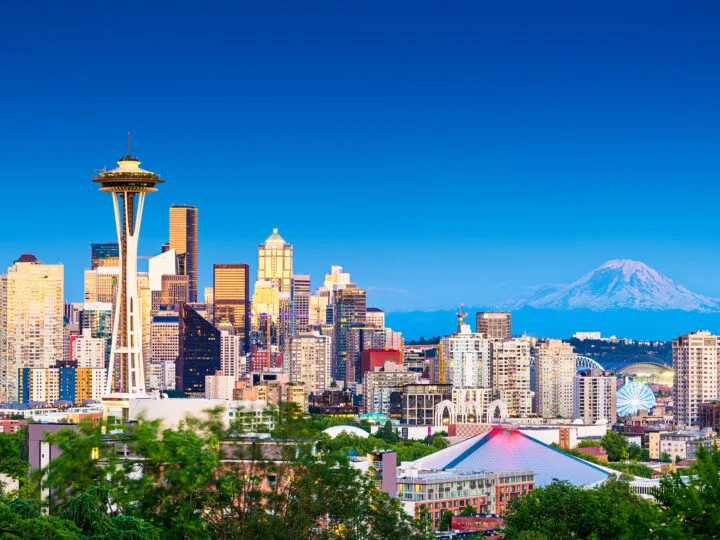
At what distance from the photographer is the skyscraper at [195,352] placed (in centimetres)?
16212

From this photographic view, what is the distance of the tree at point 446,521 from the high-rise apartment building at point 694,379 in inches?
2767

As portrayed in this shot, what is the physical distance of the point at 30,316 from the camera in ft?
502

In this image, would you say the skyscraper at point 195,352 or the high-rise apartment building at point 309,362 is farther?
the high-rise apartment building at point 309,362

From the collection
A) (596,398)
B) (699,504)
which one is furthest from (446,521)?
(596,398)

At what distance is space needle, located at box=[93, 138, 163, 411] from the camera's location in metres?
71.4

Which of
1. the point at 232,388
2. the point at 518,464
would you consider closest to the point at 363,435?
the point at 518,464

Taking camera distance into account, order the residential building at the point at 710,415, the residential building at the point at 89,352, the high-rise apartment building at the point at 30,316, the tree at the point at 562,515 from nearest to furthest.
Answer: the tree at the point at 562,515
the residential building at the point at 710,415
the high-rise apartment building at the point at 30,316
the residential building at the point at 89,352

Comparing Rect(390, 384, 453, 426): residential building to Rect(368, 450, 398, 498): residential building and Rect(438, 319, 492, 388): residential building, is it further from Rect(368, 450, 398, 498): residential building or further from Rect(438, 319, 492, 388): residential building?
Rect(368, 450, 398, 498): residential building

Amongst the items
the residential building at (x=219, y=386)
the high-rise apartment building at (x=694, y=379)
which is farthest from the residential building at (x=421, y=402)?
the residential building at (x=219, y=386)

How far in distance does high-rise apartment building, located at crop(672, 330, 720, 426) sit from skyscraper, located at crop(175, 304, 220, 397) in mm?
48618

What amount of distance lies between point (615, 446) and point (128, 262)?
1450 inches

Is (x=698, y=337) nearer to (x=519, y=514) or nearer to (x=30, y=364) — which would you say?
(x=30, y=364)

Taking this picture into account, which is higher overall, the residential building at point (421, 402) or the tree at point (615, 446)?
the residential building at point (421, 402)

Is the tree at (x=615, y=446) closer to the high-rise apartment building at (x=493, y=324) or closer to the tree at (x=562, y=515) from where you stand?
the tree at (x=562, y=515)
